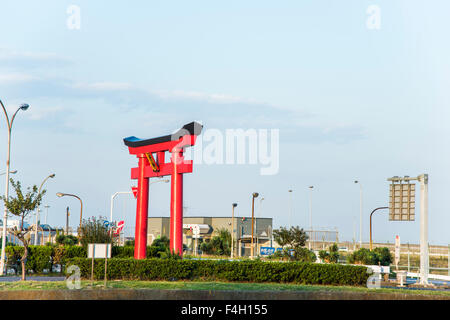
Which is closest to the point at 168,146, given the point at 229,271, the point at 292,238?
the point at 229,271

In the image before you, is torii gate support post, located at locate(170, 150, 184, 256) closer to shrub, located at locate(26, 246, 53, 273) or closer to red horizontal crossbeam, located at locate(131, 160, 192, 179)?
red horizontal crossbeam, located at locate(131, 160, 192, 179)

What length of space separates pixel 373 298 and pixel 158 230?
68.5 m

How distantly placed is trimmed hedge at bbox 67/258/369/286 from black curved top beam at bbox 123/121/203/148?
27.0ft

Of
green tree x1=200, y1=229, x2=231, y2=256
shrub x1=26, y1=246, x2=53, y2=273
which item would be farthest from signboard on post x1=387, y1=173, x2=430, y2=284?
green tree x1=200, y1=229, x2=231, y2=256

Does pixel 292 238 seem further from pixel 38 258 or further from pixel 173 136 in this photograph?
pixel 38 258

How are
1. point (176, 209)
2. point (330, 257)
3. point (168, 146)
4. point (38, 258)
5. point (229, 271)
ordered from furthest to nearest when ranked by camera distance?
point (330, 257), point (168, 146), point (38, 258), point (176, 209), point (229, 271)

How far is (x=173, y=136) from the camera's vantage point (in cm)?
3212

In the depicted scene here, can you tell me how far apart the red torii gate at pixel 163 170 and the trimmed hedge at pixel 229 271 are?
13.5 feet

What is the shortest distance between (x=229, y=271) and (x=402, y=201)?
11.5 m

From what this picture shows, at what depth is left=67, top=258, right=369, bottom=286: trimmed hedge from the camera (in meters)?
24.6

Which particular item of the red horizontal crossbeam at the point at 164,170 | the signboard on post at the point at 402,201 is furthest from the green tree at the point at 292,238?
the red horizontal crossbeam at the point at 164,170

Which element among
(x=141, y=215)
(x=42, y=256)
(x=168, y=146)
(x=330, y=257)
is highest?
(x=168, y=146)
